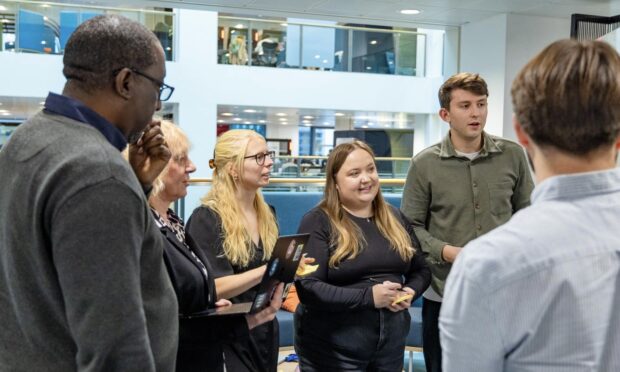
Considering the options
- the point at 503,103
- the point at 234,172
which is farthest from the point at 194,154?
the point at 234,172

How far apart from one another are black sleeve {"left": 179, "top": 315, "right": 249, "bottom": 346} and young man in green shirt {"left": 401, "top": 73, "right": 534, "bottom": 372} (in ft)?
3.24

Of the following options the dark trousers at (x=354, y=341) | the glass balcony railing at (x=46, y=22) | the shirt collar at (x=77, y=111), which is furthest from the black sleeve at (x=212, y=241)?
the glass balcony railing at (x=46, y=22)

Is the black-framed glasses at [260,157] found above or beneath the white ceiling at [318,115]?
beneath

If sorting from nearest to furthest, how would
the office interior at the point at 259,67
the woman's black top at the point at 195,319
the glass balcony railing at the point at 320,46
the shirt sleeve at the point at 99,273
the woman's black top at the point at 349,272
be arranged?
the shirt sleeve at the point at 99,273, the woman's black top at the point at 195,319, the woman's black top at the point at 349,272, the office interior at the point at 259,67, the glass balcony railing at the point at 320,46

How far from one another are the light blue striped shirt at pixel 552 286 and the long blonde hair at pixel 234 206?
141 cm

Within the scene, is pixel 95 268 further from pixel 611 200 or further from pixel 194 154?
pixel 194 154

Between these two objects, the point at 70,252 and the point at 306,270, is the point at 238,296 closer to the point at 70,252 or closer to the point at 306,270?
the point at 306,270

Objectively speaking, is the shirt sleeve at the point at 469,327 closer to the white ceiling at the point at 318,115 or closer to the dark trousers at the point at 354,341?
the dark trousers at the point at 354,341

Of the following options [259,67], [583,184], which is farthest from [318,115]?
[583,184]

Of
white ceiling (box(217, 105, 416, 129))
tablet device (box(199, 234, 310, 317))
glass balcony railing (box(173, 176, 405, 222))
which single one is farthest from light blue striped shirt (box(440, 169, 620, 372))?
white ceiling (box(217, 105, 416, 129))

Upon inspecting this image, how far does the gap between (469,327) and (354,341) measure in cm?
143

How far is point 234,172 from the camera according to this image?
7.93 feet

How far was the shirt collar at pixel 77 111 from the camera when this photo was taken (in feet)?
3.89

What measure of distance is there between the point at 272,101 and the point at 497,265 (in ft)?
39.1
